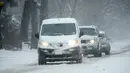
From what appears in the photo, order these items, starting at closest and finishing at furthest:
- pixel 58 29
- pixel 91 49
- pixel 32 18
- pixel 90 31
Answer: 1. pixel 58 29
2. pixel 91 49
3. pixel 90 31
4. pixel 32 18

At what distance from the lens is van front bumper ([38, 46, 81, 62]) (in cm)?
1748

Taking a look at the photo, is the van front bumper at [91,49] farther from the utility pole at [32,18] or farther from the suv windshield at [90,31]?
the utility pole at [32,18]

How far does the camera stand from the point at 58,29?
19031 mm

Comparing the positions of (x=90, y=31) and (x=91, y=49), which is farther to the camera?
(x=90, y=31)

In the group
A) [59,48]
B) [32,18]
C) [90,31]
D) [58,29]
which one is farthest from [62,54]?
[32,18]

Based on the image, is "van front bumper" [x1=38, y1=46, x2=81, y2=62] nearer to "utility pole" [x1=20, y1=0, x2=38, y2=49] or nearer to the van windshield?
the van windshield

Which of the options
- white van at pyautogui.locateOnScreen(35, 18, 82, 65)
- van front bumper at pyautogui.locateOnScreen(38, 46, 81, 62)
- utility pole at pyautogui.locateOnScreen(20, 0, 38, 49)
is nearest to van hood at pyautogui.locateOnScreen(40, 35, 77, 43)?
white van at pyautogui.locateOnScreen(35, 18, 82, 65)

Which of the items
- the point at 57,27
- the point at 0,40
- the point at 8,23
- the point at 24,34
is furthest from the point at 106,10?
the point at 57,27

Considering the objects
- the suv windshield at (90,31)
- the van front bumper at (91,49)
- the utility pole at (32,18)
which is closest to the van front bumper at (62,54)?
the van front bumper at (91,49)

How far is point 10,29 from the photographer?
3500 centimetres

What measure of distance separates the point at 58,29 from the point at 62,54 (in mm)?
1921

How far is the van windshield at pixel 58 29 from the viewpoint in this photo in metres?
18.6

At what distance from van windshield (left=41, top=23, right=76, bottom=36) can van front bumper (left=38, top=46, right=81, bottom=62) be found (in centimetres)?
117

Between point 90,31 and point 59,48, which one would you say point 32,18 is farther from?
point 59,48
